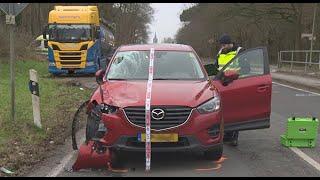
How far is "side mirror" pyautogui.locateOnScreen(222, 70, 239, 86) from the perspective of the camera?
8930 mm

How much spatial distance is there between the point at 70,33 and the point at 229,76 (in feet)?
74.6

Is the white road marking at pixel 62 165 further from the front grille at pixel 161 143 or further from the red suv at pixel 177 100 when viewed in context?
the front grille at pixel 161 143

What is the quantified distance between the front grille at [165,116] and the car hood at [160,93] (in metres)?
0.07

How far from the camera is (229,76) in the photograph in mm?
8922

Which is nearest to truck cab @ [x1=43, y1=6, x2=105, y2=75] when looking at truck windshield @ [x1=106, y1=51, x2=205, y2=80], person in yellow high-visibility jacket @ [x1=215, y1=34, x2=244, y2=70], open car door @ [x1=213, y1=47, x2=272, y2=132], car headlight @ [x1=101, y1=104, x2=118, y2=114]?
person in yellow high-visibility jacket @ [x1=215, y1=34, x2=244, y2=70]

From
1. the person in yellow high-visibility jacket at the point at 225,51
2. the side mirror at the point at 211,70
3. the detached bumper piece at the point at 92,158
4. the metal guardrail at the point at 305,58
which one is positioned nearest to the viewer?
the detached bumper piece at the point at 92,158

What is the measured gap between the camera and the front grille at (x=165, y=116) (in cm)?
745

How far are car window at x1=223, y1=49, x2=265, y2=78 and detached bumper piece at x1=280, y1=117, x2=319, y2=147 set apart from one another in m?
1.00

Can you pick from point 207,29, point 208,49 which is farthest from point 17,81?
point 208,49

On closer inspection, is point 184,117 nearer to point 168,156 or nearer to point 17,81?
point 168,156

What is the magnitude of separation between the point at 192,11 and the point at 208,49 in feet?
38.8

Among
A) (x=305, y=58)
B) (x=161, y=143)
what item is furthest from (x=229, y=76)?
(x=305, y=58)

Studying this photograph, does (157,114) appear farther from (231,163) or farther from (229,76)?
(229,76)

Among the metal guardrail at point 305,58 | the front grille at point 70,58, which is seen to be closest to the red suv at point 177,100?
the front grille at point 70,58
